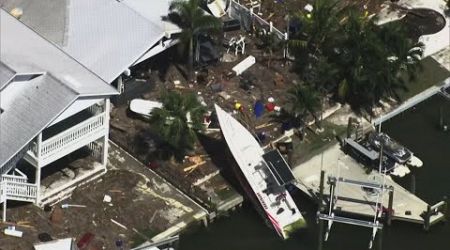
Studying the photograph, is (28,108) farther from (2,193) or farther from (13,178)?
(2,193)

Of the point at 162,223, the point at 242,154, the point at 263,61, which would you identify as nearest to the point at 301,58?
the point at 263,61

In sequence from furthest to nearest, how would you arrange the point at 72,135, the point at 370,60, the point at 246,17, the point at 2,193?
the point at 246,17
the point at 370,60
the point at 72,135
the point at 2,193

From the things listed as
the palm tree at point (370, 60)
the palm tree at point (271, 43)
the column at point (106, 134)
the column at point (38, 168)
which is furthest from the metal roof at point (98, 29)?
the palm tree at point (370, 60)

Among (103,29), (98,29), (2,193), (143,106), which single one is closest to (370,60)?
(143,106)

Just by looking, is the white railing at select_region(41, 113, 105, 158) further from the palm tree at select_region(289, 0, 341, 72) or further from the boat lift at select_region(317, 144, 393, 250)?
the palm tree at select_region(289, 0, 341, 72)

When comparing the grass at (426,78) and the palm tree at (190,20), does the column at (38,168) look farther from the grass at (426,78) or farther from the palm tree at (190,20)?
the grass at (426,78)

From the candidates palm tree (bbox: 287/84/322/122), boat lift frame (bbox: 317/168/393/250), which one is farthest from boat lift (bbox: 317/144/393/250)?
palm tree (bbox: 287/84/322/122)

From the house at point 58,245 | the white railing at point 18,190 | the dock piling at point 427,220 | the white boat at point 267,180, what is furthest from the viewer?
the dock piling at point 427,220

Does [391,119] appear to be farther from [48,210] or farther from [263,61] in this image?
[48,210]
